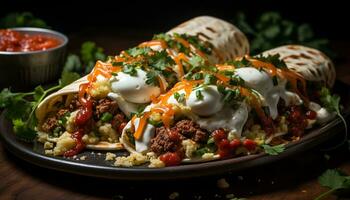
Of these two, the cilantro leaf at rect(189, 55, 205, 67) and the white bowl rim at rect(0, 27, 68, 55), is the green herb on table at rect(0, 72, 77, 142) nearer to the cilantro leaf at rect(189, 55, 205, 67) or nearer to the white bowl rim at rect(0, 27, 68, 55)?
the white bowl rim at rect(0, 27, 68, 55)

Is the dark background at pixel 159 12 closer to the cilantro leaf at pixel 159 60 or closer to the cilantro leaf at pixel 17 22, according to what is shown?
the cilantro leaf at pixel 17 22

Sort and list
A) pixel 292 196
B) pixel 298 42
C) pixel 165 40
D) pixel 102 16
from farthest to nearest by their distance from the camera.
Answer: pixel 102 16
pixel 298 42
pixel 165 40
pixel 292 196

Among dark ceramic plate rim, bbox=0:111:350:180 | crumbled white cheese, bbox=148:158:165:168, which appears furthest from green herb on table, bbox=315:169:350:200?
crumbled white cheese, bbox=148:158:165:168

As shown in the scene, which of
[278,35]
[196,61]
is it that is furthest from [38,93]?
Result: [278,35]

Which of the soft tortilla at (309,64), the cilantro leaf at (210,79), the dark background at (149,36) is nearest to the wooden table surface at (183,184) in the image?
the dark background at (149,36)

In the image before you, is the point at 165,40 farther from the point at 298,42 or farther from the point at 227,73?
the point at 298,42

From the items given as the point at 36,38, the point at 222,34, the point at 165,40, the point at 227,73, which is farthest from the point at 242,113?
the point at 36,38
